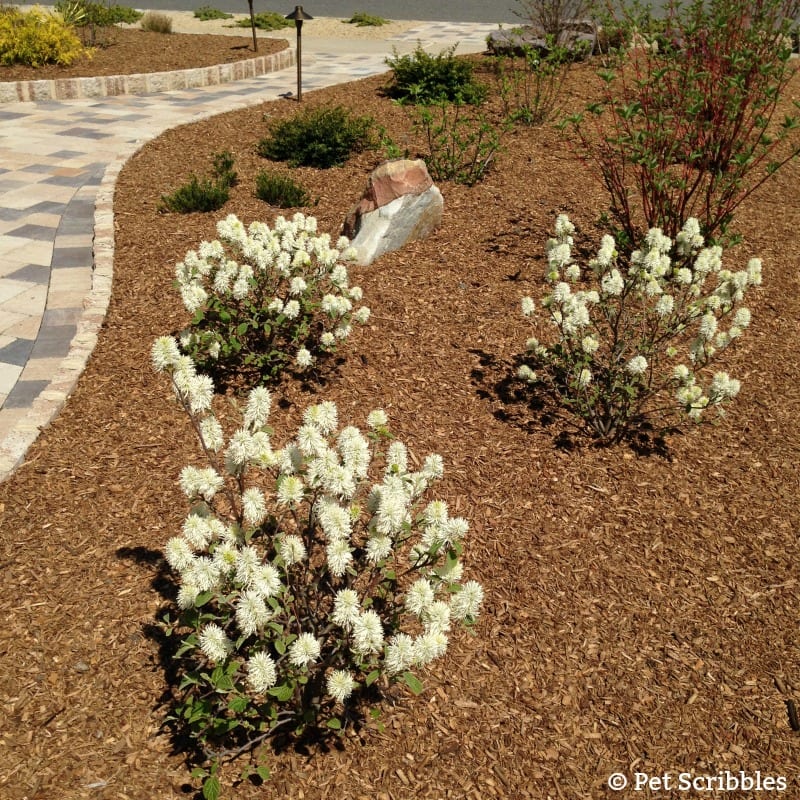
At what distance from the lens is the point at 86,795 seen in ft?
8.27

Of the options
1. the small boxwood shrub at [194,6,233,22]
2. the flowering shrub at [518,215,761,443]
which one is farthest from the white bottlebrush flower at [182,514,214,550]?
the small boxwood shrub at [194,6,233,22]

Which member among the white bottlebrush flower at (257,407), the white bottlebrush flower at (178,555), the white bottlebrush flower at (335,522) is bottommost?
the white bottlebrush flower at (178,555)

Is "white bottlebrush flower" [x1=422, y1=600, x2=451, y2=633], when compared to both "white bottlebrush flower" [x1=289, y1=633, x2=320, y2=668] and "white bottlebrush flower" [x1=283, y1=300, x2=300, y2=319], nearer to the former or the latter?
"white bottlebrush flower" [x1=289, y1=633, x2=320, y2=668]

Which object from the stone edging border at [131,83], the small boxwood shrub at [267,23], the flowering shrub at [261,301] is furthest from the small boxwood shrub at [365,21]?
the flowering shrub at [261,301]

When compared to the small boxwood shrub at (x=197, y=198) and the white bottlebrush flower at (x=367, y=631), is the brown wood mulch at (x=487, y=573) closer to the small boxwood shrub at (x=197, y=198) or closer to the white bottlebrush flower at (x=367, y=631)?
the white bottlebrush flower at (x=367, y=631)

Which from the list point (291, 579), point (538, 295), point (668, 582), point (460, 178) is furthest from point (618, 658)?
point (460, 178)

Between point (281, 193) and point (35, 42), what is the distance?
27.3 feet

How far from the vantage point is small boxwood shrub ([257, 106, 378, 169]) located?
823 centimetres

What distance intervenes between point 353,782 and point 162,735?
74 cm

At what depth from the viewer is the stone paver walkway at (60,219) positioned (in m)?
4.91

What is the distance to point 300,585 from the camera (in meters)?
2.77

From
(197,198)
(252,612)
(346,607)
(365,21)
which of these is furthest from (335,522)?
(365,21)

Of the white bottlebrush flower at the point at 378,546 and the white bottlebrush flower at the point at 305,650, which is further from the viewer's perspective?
the white bottlebrush flower at the point at 378,546

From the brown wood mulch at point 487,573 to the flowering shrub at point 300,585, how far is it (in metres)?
0.32
